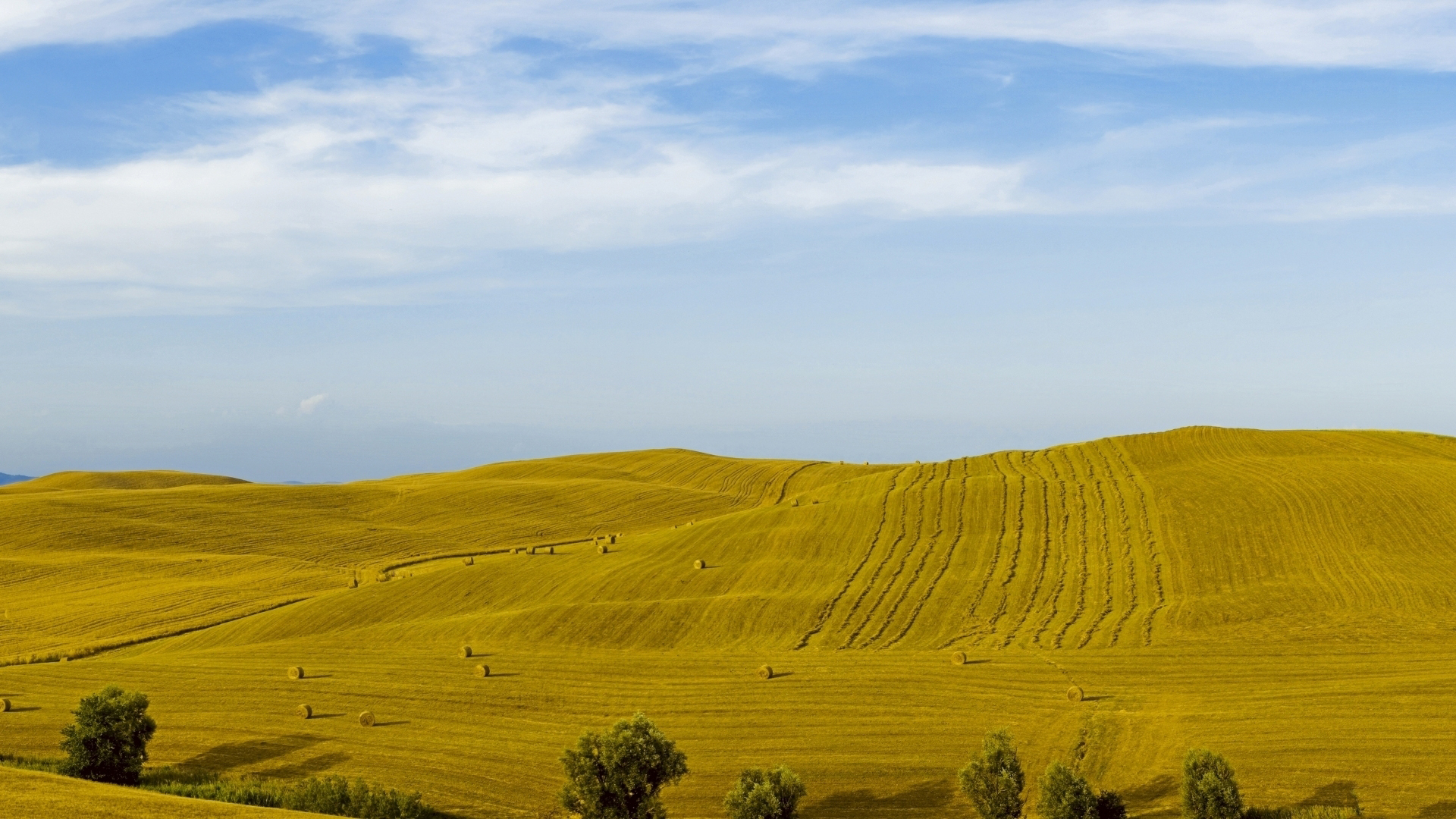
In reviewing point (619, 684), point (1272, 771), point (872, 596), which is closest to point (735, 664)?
point (619, 684)

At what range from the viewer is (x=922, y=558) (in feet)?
193

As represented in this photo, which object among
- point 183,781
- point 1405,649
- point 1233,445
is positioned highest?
point 1233,445

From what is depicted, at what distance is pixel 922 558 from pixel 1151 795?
27253 millimetres

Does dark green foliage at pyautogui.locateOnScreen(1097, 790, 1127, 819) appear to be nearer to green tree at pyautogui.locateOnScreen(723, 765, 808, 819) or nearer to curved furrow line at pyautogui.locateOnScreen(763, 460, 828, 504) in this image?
green tree at pyautogui.locateOnScreen(723, 765, 808, 819)

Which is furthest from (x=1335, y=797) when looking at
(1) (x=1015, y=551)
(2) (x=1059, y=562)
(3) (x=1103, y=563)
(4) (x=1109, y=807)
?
(1) (x=1015, y=551)

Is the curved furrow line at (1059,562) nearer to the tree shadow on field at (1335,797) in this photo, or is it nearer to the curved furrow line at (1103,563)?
the curved furrow line at (1103,563)

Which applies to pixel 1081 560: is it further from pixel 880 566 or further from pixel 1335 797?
pixel 1335 797

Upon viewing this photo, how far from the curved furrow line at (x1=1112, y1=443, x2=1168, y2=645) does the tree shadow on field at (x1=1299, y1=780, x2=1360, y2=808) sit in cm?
1462

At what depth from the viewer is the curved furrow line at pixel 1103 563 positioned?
48.1m

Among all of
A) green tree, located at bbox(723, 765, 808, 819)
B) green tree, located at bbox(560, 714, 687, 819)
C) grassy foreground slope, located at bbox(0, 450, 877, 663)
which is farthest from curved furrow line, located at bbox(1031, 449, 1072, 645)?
grassy foreground slope, located at bbox(0, 450, 877, 663)

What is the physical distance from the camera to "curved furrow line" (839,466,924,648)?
50344mm

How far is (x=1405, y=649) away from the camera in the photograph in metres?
43.4

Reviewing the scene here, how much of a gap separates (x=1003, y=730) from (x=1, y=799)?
84.7 ft

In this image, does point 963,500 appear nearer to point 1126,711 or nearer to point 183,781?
point 1126,711
